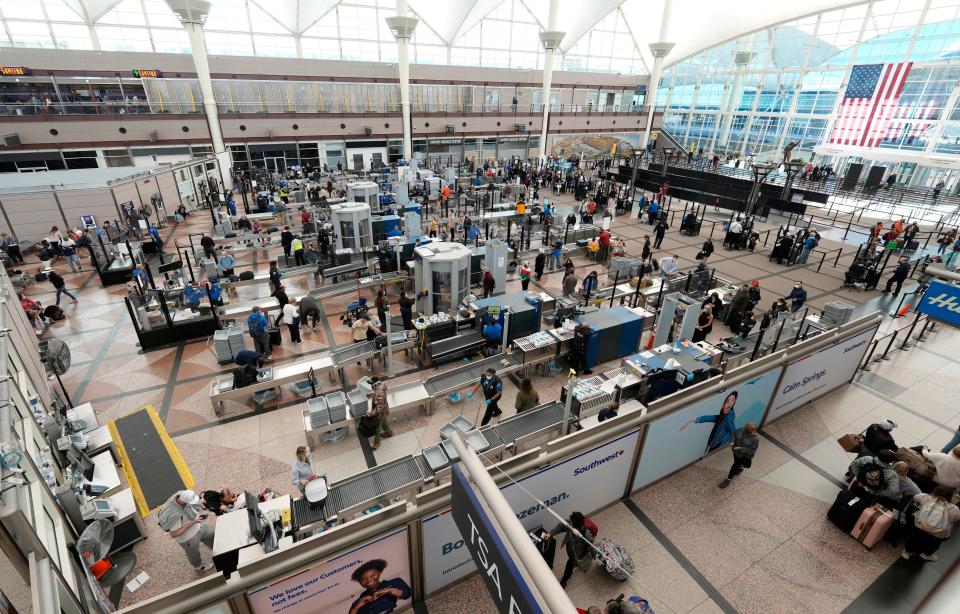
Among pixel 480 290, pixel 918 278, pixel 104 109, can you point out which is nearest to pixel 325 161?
pixel 104 109

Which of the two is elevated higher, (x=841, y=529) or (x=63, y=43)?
(x=63, y=43)

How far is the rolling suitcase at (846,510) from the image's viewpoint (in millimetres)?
6754

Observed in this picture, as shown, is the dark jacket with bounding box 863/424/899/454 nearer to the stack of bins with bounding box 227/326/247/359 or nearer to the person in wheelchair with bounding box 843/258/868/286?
the person in wheelchair with bounding box 843/258/868/286

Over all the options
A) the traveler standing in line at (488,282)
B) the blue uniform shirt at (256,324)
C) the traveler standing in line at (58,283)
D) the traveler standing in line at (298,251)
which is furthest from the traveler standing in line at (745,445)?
the traveler standing in line at (58,283)

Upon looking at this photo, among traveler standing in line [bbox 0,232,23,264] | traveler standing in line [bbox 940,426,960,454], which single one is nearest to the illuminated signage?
traveler standing in line [bbox 0,232,23,264]

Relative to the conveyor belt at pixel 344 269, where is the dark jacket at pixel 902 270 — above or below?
above

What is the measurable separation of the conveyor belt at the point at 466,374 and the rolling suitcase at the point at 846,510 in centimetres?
619

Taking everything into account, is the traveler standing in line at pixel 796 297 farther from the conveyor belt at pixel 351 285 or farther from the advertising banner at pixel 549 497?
the conveyor belt at pixel 351 285

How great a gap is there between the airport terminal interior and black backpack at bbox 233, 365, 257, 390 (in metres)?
0.07

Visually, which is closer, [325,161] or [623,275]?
[623,275]

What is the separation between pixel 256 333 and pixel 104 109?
31289 mm

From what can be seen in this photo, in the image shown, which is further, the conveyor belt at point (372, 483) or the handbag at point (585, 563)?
the conveyor belt at point (372, 483)

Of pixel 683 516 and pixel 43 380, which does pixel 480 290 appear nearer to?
pixel 683 516

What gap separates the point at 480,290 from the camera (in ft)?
53.3
